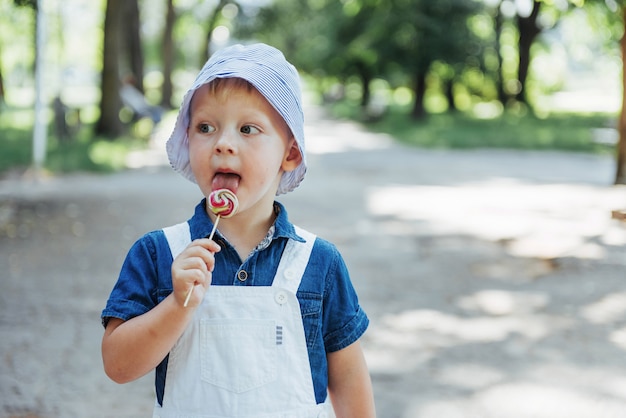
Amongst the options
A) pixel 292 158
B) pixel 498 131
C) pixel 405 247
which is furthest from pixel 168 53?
pixel 292 158

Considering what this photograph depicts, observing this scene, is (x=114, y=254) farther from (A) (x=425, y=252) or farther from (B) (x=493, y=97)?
(B) (x=493, y=97)

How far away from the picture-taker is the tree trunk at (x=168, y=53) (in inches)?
1250

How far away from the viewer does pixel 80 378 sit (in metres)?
4.39

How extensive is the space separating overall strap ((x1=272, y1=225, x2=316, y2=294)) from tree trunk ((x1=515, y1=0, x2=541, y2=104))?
3644cm

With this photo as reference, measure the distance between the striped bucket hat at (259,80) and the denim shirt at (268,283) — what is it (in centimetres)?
18

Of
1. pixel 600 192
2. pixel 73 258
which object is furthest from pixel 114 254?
pixel 600 192

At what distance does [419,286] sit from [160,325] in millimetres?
4910

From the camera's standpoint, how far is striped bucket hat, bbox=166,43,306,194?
182 cm

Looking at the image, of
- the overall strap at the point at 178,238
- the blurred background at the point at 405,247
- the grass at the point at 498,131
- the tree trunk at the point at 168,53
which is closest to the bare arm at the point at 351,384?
the overall strap at the point at 178,238

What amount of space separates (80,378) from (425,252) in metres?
4.05

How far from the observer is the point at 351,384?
2.02m

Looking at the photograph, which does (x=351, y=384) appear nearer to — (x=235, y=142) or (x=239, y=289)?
(x=239, y=289)

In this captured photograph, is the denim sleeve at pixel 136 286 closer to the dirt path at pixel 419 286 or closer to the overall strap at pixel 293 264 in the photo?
the overall strap at pixel 293 264

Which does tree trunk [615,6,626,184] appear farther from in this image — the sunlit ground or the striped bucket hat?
the striped bucket hat
